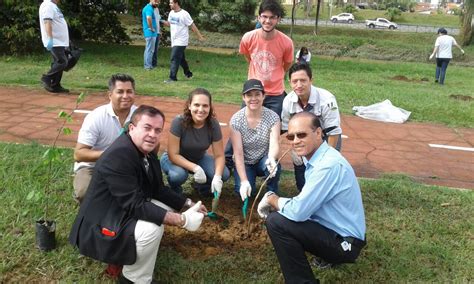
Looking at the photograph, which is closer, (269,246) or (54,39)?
(269,246)

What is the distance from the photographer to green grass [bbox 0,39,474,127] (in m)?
7.23

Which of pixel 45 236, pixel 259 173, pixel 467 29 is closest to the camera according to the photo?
pixel 45 236

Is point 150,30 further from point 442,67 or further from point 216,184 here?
point 442,67

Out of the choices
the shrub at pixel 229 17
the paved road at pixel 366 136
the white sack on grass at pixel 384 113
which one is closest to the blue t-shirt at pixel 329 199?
the paved road at pixel 366 136

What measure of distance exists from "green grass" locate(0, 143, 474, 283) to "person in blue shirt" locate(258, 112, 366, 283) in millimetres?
308

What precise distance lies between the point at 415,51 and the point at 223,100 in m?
16.5

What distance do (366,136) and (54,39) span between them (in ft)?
15.3

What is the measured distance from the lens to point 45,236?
2721 mm

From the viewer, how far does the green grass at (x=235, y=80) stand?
23.7 feet

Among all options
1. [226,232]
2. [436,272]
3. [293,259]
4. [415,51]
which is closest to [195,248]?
[226,232]

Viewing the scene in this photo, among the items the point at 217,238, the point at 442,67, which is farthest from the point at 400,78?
the point at 217,238

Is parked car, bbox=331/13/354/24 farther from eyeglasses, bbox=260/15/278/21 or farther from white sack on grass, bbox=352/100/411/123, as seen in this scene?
eyeglasses, bbox=260/15/278/21

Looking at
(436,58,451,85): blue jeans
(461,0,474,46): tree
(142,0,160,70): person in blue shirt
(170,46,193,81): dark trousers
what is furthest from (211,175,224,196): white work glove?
(461,0,474,46): tree

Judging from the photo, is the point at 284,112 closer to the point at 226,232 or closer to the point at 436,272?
the point at 226,232
